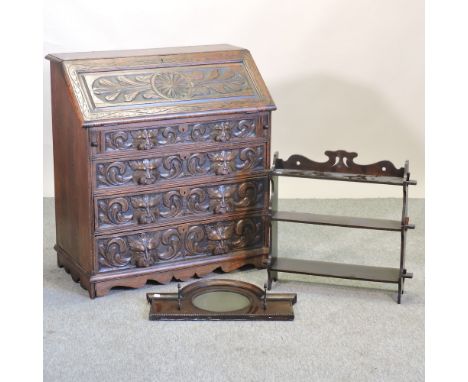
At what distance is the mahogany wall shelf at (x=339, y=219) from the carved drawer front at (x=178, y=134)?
24 cm

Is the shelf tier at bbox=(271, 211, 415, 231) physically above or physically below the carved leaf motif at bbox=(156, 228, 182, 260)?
above

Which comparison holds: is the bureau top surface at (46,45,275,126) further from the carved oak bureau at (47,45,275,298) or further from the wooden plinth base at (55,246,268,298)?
the wooden plinth base at (55,246,268,298)

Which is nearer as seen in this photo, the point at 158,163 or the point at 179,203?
the point at 158,163

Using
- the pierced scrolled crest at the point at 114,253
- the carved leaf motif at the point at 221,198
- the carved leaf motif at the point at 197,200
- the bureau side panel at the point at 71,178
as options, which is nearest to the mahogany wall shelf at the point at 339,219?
the carved leaf motif at the point at 221,198

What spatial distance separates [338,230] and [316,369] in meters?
1.77

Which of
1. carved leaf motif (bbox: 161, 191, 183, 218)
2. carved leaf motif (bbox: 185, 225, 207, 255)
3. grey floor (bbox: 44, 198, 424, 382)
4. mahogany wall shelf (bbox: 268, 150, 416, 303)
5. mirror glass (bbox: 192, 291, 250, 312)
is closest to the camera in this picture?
grey floor (bbox: 44, 198, 424, 382)

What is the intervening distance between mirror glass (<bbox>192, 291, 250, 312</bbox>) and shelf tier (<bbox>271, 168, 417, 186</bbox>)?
2.05 feet

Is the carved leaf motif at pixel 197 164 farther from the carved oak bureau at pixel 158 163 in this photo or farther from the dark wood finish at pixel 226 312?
the dark wood finish at pixel 226 312

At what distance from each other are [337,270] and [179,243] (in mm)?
788

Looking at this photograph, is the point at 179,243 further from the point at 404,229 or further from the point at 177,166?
the point at 404,229

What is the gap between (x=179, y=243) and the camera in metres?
4.14

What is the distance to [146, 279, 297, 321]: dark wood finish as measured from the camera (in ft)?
12.3

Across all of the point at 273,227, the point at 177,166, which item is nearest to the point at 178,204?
the point at 177,166

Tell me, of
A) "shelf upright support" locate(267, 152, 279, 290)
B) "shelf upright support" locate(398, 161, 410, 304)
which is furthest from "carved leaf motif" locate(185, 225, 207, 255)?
"shelf upright support" locate(398, 161, 410, 304)
